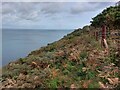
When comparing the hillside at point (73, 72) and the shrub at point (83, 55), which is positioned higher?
the shrub at point (83, 55)

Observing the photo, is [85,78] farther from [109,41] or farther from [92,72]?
[109,41]

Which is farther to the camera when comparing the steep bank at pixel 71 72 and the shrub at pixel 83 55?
the shrub at pixel 83 55

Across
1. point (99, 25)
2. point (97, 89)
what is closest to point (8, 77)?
point (97, 89)

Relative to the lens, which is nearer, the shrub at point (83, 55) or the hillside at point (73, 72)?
the hillside at point (73, 72)

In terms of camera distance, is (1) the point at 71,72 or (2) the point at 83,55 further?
(2) the point at 83,55

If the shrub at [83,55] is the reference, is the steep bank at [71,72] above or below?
below

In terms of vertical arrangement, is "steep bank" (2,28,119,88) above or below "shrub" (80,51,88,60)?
below

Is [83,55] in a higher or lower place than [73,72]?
higher

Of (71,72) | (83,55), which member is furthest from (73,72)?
(83,55)

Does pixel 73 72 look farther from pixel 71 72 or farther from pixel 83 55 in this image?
pixel 83 55

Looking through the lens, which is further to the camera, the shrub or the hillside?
the shrub

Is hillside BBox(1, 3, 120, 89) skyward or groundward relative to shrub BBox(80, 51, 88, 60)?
groundward

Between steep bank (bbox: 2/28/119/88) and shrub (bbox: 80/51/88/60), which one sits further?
shrub (bbox: 80/51/88/60)

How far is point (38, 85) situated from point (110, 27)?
17032mm
